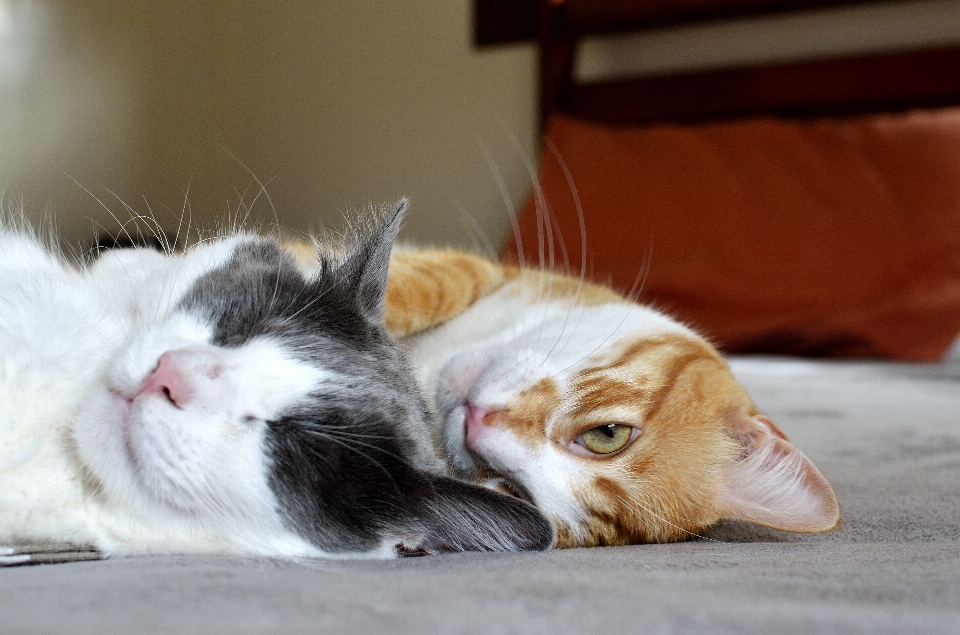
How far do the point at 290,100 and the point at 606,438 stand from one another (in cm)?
221

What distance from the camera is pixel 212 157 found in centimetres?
212

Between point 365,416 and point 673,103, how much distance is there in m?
2.45

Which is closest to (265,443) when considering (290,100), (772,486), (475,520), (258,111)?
(475,520)

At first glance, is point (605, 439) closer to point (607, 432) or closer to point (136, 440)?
point (607, 432)

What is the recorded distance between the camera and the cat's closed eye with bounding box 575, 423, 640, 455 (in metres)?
1.02

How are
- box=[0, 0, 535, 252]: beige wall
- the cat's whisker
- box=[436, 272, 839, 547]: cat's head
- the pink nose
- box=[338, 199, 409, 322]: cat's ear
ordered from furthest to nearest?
1. the cat's whisker
2. box=[0, 0, 535, 252]: beige wall
3. box=[436, 272, 839, 547]: cat's head
4. box=[338, 199, 409, 322]: cat's ear
5. the pink nose

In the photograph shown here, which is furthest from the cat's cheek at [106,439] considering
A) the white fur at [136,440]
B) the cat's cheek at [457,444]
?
the cat's cheek at [457,444]

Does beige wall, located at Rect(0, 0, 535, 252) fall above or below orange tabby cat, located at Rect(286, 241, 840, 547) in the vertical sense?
above

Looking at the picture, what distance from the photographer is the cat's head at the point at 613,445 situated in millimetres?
974

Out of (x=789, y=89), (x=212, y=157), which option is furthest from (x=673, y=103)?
(x=212, y=157)

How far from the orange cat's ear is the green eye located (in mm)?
164

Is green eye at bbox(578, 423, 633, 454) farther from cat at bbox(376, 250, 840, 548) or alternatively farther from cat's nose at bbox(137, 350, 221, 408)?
cat's nose at bbox(137, 350, 221, 408)

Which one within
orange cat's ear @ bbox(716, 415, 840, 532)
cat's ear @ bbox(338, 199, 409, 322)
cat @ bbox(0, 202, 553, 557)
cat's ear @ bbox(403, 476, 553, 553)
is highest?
cat's ear @ bbox(338, 199, 409, 322)

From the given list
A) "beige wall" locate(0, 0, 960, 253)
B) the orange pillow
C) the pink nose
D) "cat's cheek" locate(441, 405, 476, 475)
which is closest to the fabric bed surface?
the pink nose
